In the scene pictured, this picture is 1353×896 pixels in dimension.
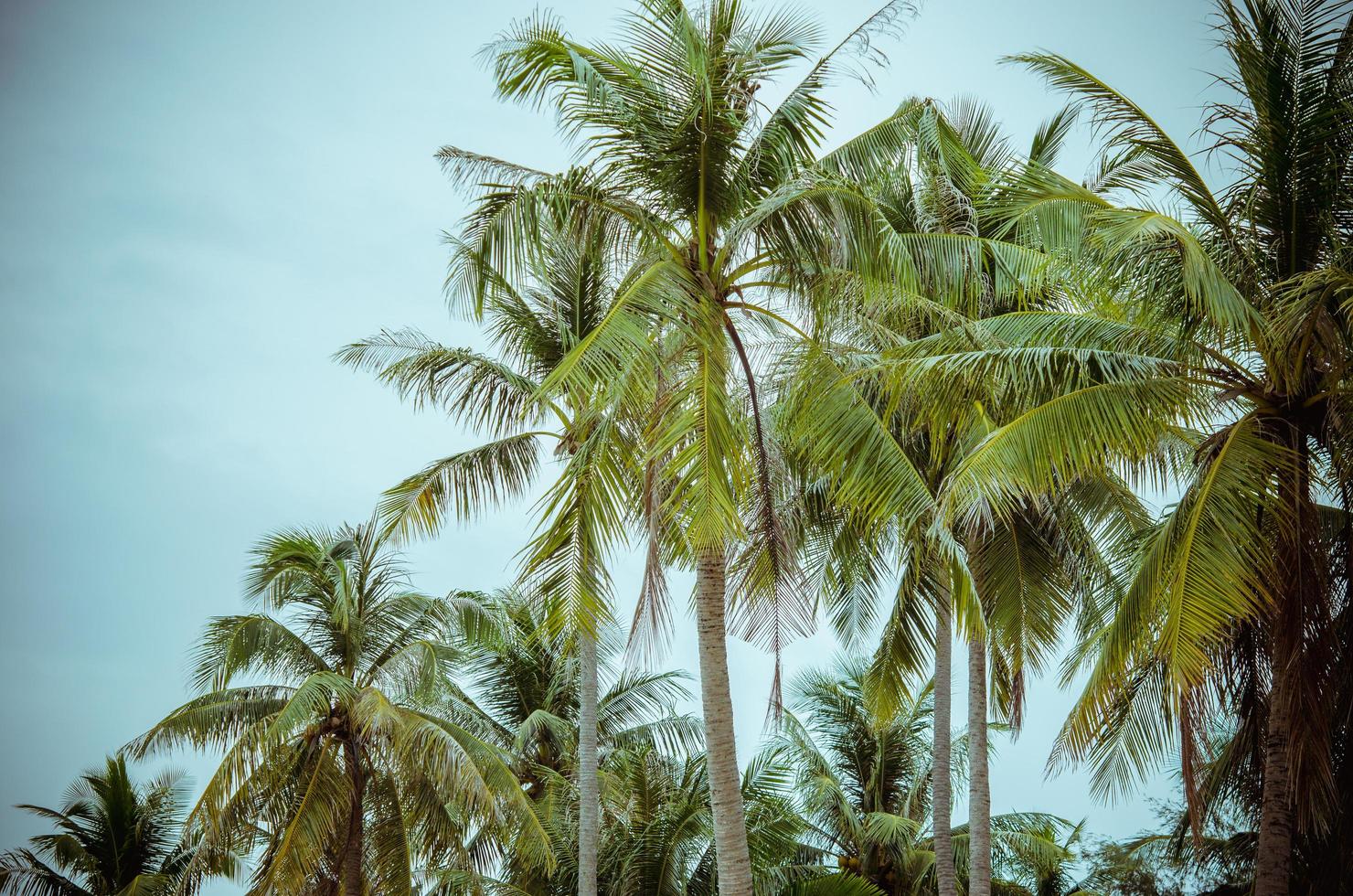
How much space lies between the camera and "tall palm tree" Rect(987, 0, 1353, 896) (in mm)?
7973

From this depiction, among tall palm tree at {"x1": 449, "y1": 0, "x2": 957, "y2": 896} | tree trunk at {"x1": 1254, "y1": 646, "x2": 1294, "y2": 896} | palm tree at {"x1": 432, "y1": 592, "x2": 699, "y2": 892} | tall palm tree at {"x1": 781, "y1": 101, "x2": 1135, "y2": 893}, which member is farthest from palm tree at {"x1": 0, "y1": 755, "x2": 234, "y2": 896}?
tree trunk at {"x1": 1254, "y1": 646, "x2": 1294, "y2": 896}

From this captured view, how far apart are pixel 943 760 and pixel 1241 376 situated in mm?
6717

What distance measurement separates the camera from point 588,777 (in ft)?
44.9

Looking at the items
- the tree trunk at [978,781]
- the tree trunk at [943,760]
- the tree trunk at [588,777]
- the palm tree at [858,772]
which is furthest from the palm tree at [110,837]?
the tree trunk at [978,781]

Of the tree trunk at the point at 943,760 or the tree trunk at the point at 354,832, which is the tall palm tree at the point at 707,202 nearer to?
the tree trunk at the point at 943,760

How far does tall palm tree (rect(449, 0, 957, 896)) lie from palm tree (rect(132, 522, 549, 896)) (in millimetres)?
4917

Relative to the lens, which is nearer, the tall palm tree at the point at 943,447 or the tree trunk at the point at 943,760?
the tall palm tree at the point at 943,447

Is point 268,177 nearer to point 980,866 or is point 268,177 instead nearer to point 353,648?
point 353,648

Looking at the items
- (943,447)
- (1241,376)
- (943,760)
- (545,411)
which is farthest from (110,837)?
(1241,376)

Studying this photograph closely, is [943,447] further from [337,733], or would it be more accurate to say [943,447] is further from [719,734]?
[337,733]

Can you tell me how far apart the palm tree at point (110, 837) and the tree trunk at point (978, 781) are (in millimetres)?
13024

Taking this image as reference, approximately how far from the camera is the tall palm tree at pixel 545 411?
8.51m

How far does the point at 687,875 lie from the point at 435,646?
4657 millimetres

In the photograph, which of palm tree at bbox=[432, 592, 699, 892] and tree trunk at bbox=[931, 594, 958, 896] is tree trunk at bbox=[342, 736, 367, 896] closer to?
palm tree at bbox=[432, 592, 699, 892]
